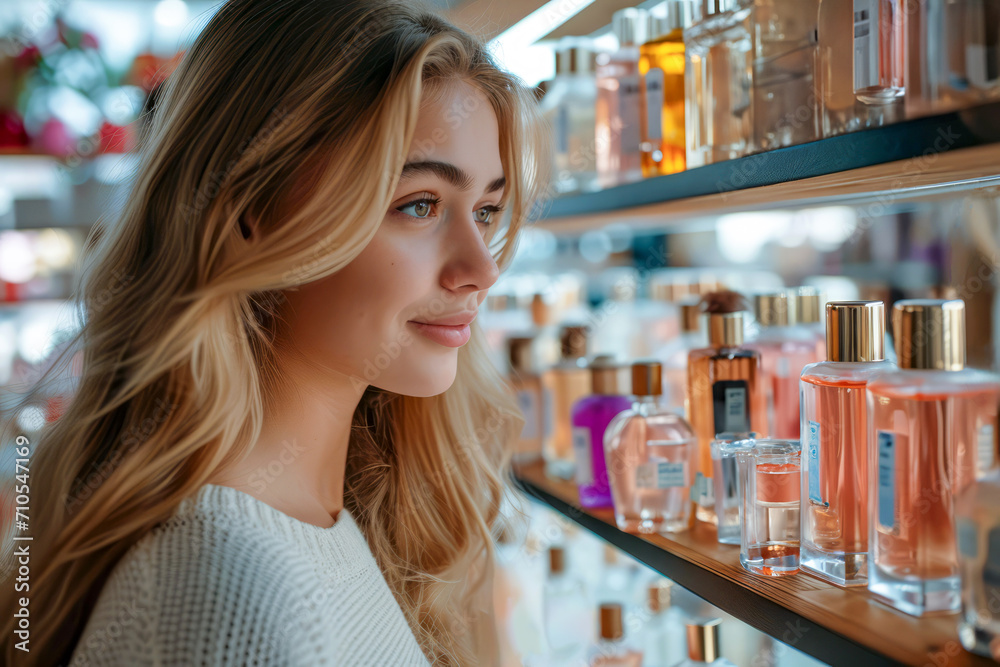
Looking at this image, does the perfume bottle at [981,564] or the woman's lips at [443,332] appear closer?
the perfume bottle at [981,564]

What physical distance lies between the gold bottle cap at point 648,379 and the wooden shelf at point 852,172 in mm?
211

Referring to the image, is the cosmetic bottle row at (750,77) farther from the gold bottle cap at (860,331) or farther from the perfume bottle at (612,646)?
the perfume bottle at (612,646)

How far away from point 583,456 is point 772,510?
1.26 ft

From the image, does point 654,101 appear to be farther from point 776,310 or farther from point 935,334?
point 935,334

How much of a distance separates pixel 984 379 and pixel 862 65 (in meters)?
0.28

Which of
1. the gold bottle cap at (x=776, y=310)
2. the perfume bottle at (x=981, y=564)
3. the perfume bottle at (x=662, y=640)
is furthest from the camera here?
the perfume bottle at (x=662, y=640)

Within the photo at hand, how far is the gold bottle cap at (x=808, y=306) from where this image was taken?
37.0 inches

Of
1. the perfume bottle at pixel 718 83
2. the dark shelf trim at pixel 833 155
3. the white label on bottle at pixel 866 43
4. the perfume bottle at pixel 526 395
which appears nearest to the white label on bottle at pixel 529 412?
the perfume bottle at pixel 526 395

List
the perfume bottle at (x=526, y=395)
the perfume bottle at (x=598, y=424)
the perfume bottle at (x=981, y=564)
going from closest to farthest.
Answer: the perfume bottle at (x=981, y=564) < the perfume bottle at (x=598, y=424) < the perfume bottle at (x=526, y=395)

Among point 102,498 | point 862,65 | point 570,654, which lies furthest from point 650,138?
point 570,654

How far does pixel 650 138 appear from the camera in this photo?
102cm

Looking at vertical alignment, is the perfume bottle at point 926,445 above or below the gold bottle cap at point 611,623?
above

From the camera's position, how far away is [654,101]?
100cm

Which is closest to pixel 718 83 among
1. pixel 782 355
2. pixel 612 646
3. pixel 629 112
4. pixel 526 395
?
pixel 629 112
